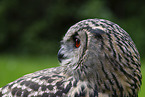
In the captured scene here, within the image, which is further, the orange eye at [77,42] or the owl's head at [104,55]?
the orange eye at [77,42]

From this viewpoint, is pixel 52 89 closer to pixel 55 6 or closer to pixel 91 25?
pixel 91 25

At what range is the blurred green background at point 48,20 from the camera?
10.3 meters

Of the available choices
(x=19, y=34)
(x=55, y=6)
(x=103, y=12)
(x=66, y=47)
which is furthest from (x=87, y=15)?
(x=66, y=47)

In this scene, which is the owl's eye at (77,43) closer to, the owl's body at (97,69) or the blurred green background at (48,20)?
the owl's body at (97,69)

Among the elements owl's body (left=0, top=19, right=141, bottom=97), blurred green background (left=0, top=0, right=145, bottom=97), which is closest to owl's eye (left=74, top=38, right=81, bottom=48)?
owl's body (left=0, top=19, right=141, bottom=97)

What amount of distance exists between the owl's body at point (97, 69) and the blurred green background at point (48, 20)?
314 inches

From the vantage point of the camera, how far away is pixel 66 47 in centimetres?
228

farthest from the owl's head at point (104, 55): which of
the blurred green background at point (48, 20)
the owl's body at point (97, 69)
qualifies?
the blurred green background at point (48, 20)

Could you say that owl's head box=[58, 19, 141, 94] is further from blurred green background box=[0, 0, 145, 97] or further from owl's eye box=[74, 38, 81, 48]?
blurred green background box=[0, 0, 145, 97]

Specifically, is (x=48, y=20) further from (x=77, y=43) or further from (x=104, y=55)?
(x=104, y=55)

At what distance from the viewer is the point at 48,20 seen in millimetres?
11023

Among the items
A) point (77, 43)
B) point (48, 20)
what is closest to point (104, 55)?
point (77, 43)

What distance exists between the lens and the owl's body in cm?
195

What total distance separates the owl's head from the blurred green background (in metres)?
8.00
